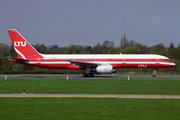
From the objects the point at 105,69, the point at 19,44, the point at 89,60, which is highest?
the point at 19,44

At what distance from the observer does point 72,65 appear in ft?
152

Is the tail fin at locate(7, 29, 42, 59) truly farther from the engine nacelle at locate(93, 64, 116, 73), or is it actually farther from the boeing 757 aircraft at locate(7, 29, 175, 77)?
the engine nacelle at locate(93, 64, 116, 73)
